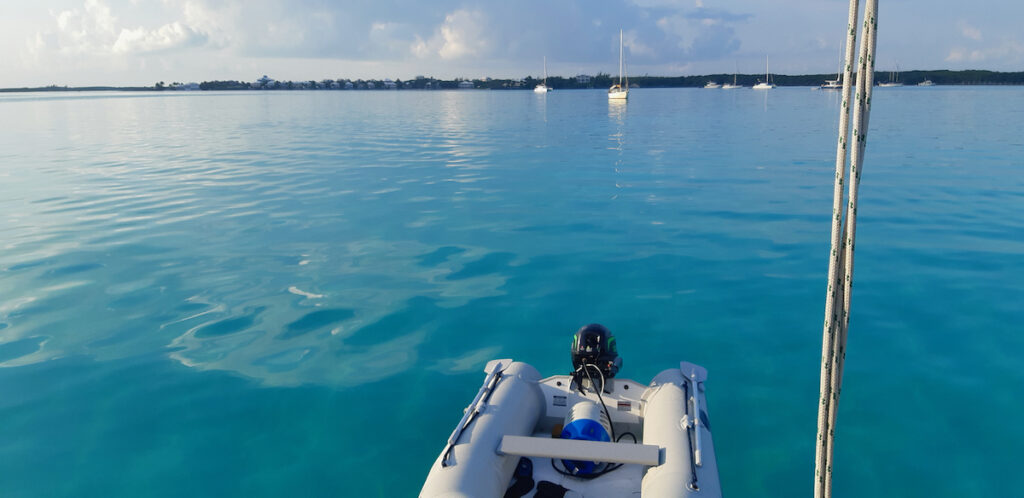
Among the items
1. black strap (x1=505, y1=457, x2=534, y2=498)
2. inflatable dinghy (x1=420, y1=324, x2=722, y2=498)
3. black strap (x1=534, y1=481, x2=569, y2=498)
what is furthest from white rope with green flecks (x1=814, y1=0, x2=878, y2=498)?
black strap (x1=505, y1=457, x2=534, y2=498)

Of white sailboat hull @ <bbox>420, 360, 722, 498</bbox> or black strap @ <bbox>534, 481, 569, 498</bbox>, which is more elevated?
white sailboat hull @ <bbox>420, 360, 722, 498</bbox>

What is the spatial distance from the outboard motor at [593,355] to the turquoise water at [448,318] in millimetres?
1250

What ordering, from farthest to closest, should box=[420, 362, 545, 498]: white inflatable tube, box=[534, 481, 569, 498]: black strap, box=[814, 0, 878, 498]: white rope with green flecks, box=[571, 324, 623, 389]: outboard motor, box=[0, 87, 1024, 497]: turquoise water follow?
box=[0, 87, 1024, 497]: turquoise water → box=[571, 324, 623, 389]: outboard motor → box=[534, 481, 569, 498]: black strap → box=[420, 362, 545, 498]: white inflatable tube → box=[814, 0, 878, 498]: white rope with green flecks

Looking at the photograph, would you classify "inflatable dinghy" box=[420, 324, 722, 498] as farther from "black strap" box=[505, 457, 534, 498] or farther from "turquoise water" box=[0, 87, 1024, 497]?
"turquoise water" box=[0, 87, 1024, 497]

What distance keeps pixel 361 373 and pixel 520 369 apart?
2.30 meters

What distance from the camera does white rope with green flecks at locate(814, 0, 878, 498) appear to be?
2598mm

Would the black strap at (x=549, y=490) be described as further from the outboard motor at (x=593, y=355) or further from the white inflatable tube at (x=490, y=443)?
the outboard motor at (x=593, y=355)

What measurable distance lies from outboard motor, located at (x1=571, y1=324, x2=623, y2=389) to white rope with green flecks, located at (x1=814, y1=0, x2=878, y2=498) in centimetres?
188

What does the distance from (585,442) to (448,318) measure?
4230 mm

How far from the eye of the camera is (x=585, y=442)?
12.6 feet

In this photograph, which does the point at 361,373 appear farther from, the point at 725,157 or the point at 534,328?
the point at 725,157

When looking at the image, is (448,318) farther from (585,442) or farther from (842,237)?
(842,237)

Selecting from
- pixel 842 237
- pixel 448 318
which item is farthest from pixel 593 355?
pixel 448 318

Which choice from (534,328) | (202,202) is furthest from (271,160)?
(534,328)
